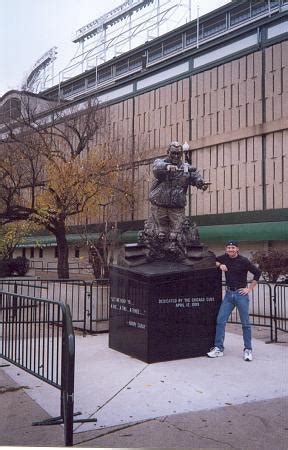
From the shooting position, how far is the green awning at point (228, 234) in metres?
20.5

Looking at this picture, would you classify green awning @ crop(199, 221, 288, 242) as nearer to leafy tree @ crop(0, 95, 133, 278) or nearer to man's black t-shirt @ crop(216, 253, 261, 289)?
leafy tree @ crop(0, 95, 133, 278)

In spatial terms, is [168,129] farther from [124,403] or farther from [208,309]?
[124,403]

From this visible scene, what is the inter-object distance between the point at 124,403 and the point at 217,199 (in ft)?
65.6

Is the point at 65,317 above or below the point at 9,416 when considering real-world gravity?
above

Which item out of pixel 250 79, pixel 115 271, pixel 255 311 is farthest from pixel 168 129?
pixel 115 271

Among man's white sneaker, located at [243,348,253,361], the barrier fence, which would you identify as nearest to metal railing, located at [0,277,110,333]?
the barrier fence

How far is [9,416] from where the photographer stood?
434cm

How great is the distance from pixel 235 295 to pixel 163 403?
7.25 ft

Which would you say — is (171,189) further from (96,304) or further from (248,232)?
(248,232)

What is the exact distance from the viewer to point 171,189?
25.0 ft

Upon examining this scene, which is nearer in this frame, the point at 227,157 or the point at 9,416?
the point at 9,416

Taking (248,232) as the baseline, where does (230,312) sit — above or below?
below

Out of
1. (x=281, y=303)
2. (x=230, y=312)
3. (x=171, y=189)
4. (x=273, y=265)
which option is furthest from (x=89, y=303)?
(x=273, y=265)

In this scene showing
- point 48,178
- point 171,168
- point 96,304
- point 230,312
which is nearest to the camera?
point 230,312
